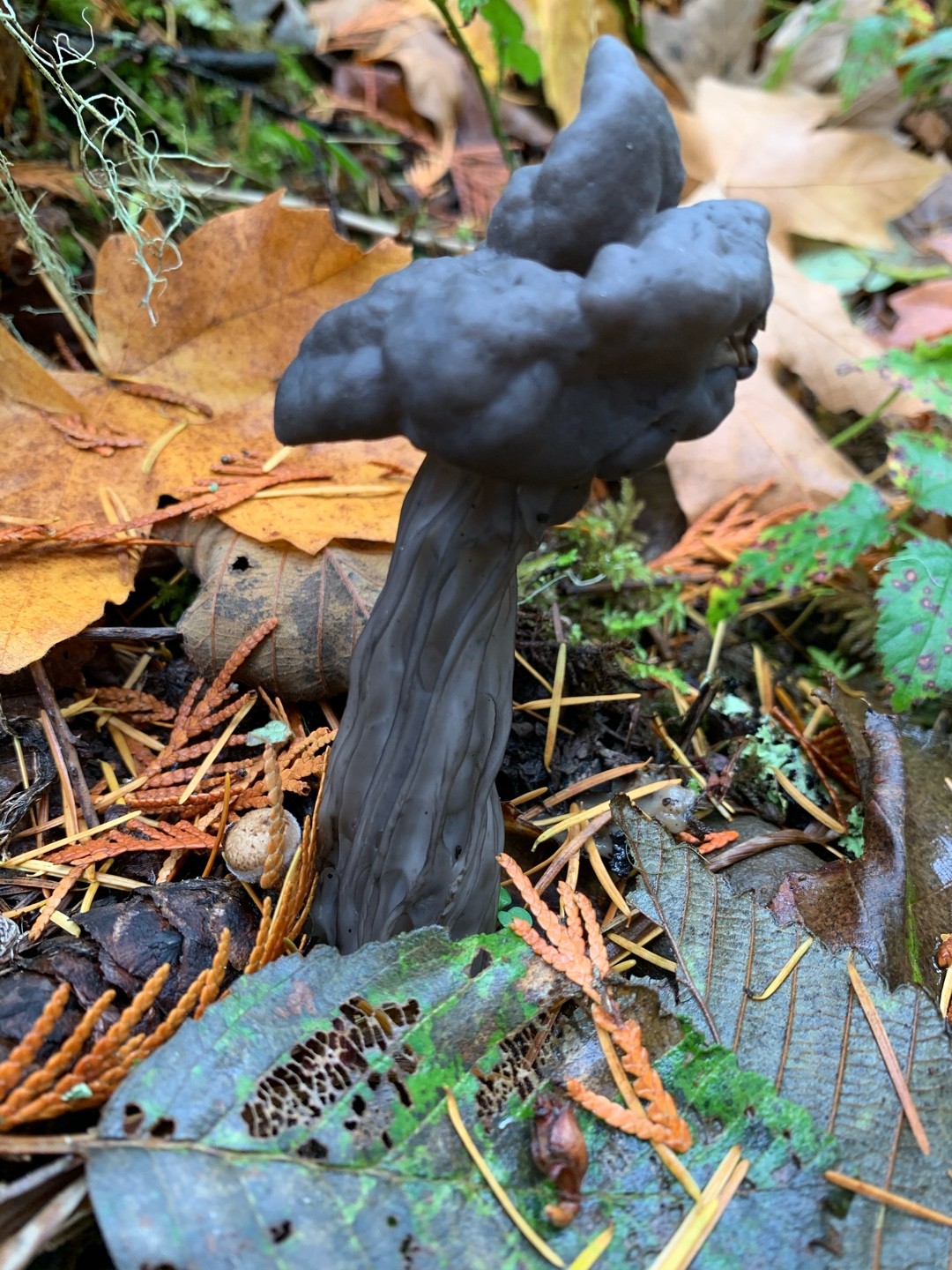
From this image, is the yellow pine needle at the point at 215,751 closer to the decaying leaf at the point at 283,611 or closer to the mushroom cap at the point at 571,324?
the decaying leaf at the point at 283,611

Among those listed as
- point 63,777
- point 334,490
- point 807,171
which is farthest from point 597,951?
point 807,171

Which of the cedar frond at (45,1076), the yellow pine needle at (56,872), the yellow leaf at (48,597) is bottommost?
the yellow pine needle at (56,872)

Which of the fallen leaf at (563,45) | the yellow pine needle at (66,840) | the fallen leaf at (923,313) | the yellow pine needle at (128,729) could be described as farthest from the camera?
the fallen leaf at (563,45)

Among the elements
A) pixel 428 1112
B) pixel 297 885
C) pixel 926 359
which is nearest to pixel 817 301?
pixel 926 359

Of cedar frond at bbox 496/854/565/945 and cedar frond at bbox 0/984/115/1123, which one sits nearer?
cedar frond at bbox 0/984/115/1123

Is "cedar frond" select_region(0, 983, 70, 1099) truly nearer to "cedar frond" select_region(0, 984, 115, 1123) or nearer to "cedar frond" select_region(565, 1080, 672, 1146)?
"cedar frond" select_region(0, 984, 115, 1123)

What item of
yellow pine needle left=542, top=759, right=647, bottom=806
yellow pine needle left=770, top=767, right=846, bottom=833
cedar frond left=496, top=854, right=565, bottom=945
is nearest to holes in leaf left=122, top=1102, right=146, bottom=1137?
cedar frond left=496, top=854, right=565, bottom=945

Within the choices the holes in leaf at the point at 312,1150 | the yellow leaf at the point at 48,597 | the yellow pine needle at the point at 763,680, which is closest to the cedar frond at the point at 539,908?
the holes in leaf at the point at 312,1150
